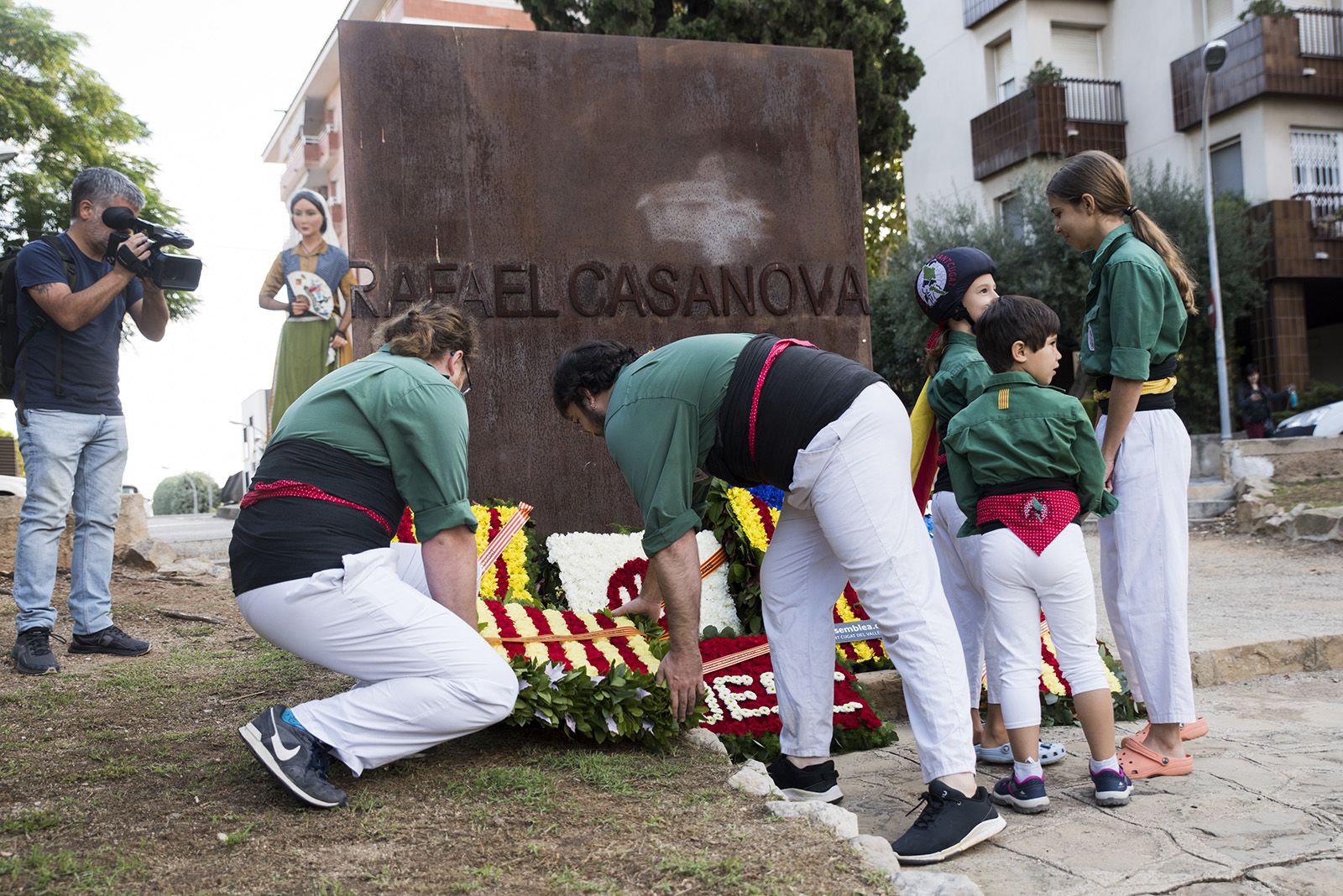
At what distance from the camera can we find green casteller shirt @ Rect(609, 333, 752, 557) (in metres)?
3.19

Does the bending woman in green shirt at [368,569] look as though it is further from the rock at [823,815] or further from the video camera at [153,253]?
the video camera at [153,253]

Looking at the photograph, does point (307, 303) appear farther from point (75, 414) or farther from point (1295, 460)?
point (1295, 460)

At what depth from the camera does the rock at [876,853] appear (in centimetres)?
265

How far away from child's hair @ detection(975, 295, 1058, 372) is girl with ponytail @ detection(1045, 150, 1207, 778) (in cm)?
32

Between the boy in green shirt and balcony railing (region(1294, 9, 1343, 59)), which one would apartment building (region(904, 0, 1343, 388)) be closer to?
balcony railing (region(1294, 9, 1343, 59))

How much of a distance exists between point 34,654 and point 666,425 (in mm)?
3233

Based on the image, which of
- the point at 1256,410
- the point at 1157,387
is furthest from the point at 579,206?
the point at 1256,410

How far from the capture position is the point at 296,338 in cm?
714

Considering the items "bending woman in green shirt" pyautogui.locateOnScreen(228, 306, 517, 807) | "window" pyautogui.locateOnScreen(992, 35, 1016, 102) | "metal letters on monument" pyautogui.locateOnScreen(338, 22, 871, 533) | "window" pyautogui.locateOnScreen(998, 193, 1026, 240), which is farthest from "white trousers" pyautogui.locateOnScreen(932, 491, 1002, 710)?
"window" pyautogui.locateOnScreen(992, 35, 1016, 102)

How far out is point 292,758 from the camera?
2.99 meters

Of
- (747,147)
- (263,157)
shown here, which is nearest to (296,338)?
(747,147)

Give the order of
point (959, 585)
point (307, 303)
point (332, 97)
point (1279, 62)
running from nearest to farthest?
point (959, 585) < point (307, 303) < point (1279, 62) < point (332, 97)

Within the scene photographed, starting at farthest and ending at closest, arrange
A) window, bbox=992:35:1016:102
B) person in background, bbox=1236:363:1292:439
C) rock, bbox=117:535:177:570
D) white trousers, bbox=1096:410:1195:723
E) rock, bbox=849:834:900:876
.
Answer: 1. window, bbox=992:35:1016:102
2. person in background, bbox=1236:363:1292:439
3. rock, bbox=117:535:177:570
4. white trousers, bbox=1096:410:1195:723
5. rock, bbox=849:834:900:876

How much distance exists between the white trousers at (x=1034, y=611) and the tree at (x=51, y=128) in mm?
Result: 23740
